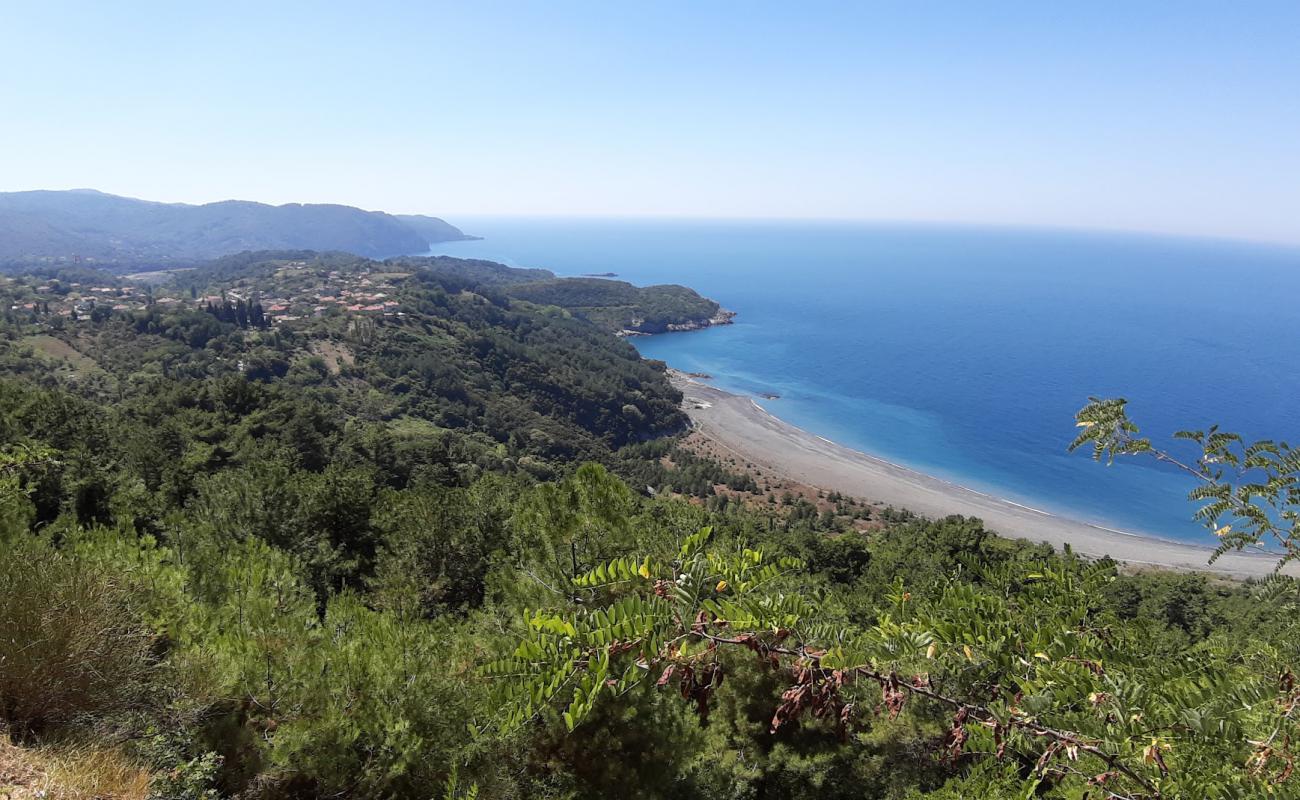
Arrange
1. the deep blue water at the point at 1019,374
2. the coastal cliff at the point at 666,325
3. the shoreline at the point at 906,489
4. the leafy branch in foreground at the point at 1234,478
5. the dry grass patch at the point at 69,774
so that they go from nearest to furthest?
the leafy branch in foreground at the point at 1234,478 → the dry grass patch at the point at 69,774 → the shoreline at the point at 906,489 → the deep blue water at the point at 1019,374 → the coastal cliff at the point at 666,325

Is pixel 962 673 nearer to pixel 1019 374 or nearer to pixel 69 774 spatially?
pixel 69 774

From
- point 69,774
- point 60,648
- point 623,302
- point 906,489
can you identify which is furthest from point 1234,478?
point 623,302

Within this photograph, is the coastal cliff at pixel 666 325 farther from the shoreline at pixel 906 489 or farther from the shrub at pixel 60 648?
the shrub at pixel 60 648

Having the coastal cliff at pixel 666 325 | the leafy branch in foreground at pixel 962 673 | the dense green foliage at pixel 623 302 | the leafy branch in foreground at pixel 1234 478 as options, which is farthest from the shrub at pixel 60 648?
the dense green foliage at pixel 623 302

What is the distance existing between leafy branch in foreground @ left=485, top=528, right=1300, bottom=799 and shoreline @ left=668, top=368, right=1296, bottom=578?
144 feet

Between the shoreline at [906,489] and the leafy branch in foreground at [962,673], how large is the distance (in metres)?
43.8

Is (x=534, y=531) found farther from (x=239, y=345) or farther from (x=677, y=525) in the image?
(x=239, y=345)

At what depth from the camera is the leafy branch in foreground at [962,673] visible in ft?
6.90

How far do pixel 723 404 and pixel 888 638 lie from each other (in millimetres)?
85602

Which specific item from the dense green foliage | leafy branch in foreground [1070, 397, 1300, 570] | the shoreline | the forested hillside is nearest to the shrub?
the forested hillside

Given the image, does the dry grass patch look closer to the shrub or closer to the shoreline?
the shrub

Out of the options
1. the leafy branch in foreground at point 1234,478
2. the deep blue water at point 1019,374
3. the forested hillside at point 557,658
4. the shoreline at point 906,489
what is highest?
the leafy branch in foreground at point 1234,478

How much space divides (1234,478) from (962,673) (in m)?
1.90

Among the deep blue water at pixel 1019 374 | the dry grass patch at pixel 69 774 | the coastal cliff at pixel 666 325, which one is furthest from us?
the coastal cliff at pixel 666 325
